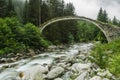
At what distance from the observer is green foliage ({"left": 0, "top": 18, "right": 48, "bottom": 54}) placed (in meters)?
25.0

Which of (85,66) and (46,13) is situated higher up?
(46,13)

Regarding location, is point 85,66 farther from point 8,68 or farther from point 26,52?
point 26,52

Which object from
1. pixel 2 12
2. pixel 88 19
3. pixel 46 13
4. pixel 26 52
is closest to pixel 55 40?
pixel 46 13

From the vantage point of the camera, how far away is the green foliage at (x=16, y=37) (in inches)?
984

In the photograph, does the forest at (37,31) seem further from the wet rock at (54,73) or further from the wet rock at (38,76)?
the wet rock at (38,76)

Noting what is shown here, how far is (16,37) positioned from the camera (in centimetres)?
2791

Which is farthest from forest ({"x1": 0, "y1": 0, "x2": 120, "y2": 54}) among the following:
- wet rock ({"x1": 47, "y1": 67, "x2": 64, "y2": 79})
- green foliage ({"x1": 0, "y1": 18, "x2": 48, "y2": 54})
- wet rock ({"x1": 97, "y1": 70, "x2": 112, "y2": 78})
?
wet rock ({"x1": 97, "y1": 70, "x2": 112, "y2": 78})

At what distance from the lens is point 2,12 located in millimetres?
35250

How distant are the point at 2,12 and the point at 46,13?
34.4ft

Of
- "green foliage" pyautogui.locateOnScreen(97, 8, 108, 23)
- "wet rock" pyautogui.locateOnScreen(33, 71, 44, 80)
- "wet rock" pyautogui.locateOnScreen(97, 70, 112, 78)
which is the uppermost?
"green foliage" pyautogui.locateOnScreen(97, 8, 108, 23)

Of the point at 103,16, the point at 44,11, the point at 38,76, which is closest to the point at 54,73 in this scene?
the point at 38,76

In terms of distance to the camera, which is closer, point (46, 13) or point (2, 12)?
point (2, 12)

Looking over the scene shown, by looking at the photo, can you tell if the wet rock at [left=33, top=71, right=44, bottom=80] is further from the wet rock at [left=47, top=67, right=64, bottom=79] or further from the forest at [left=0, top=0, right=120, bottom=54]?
the forest at [left=0, top=0, right=120, bottom=54]

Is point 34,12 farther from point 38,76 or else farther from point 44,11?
point 38,76
